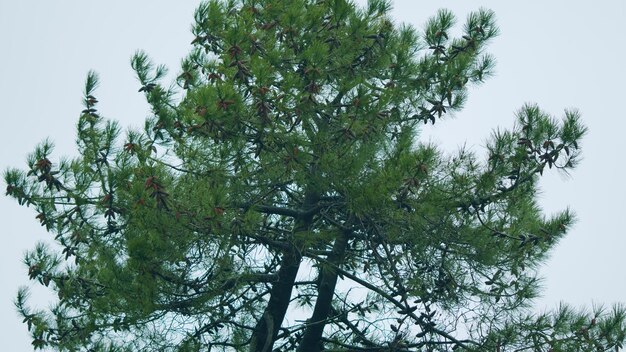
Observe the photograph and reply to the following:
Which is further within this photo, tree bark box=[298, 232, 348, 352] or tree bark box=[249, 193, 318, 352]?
tree bark box=[298, 232, 348, 352]

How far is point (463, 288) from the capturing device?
27.1ft

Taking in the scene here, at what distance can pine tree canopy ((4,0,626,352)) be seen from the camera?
24.7 feet

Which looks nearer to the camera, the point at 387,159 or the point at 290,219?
the point at 387,159

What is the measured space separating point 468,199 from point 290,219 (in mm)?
2092

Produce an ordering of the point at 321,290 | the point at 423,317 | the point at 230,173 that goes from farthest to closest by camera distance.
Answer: the point at 321,290
the point at 230,173
the point at 423,317

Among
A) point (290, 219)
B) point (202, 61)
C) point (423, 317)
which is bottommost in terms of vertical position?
point (423, 317)

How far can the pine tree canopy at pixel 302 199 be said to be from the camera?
753 centimetres

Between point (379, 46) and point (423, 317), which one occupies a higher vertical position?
point (379, 46)

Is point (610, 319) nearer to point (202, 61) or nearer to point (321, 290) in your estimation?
point (321, 290)

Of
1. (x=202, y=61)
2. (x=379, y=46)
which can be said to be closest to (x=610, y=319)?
(x=379, y=46)

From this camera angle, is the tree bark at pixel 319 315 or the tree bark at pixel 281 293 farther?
the tree bark at pixel 319 315

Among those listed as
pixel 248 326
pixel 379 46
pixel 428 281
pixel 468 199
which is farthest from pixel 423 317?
pixel 379 46

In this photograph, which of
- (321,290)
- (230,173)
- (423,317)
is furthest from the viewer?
(321,290)

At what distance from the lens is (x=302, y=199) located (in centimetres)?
889
